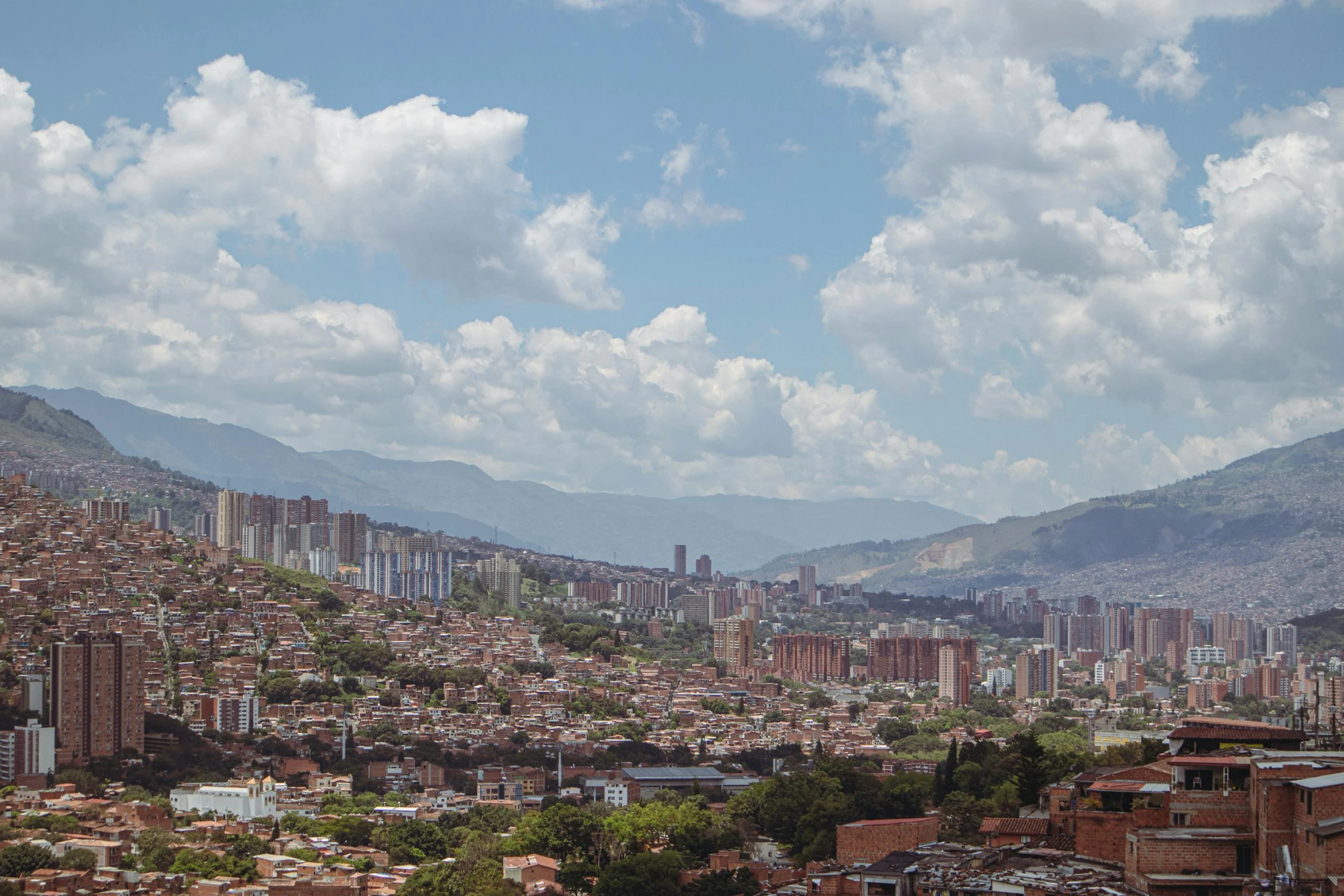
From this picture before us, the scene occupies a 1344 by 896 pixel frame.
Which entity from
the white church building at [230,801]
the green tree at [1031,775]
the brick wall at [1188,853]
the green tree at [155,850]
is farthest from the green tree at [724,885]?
the white church building at [230,801]

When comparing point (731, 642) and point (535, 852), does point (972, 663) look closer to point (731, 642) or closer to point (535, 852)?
point (731, 642)

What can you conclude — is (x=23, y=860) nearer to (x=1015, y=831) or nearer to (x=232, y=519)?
(x=1015, y=831)

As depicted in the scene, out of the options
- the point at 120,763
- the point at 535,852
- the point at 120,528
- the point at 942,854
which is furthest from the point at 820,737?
the point at 942,854

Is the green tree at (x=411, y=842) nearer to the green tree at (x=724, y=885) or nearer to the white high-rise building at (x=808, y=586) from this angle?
the green tree at (x=724, y=885)

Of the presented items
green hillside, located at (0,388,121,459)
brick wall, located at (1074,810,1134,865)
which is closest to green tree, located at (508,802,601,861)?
brick wall, located at (1074,810,1134,865)

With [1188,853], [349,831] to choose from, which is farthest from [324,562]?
[1188,853]

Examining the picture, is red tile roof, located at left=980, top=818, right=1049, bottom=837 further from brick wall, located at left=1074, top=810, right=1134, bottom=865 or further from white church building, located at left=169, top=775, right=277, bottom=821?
white church building, located at left=169, top=775, right=277, bottom=821
